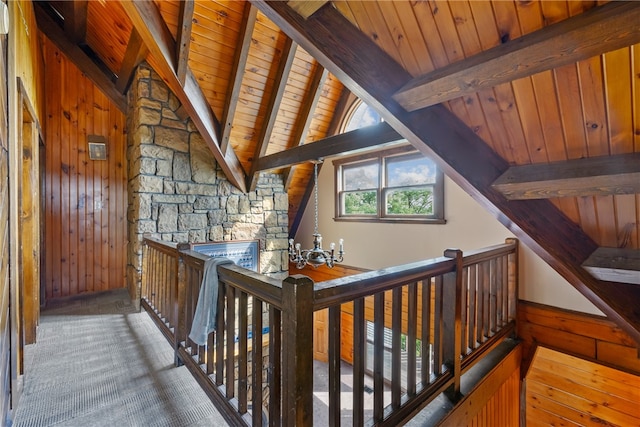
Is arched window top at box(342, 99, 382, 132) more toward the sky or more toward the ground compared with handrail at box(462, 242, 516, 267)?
more toward the sky

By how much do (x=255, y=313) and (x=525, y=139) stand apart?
163cm

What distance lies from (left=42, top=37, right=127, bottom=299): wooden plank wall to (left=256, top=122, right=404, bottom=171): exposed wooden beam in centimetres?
230

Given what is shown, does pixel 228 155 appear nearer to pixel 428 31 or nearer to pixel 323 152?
pixel 323 152

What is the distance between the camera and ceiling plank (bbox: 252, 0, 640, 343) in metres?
1.61

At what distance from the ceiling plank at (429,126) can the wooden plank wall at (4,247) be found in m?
1.48

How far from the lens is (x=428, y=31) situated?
1.34 meters

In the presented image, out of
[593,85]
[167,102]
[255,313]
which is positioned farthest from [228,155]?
[593,85]

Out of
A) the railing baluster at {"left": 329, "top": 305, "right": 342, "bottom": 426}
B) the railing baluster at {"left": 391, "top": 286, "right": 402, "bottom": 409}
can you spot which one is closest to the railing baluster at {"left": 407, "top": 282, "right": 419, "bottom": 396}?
the railing baluster at {"left": 391, "top": 286, "right": 402, "bottom": 409}

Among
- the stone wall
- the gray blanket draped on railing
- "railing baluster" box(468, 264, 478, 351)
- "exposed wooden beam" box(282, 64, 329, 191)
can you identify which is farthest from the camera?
"exposed wooden beam" box(282, 64, 329, 191)

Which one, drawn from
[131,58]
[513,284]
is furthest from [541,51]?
[131,58]

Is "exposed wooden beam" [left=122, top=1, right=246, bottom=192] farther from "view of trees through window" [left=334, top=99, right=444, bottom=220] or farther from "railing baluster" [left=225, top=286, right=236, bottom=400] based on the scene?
"railing baluster" [left=225, top=286, right=236, bottom=400]

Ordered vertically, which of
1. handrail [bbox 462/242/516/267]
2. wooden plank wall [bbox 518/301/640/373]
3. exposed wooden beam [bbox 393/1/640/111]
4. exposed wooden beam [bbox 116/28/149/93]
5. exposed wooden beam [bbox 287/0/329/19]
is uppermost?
exposed wooden beam [bbox 116/28/149/93]

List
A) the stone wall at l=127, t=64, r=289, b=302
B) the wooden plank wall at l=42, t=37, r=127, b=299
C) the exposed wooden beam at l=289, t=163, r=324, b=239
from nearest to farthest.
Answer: the stone wall at l=127, t=64, r=289, b=302
the wooden plank wall at l=42, t=37, r=127, b=299
the exposed wooden beam at l=289, t=163, r=324, b=239

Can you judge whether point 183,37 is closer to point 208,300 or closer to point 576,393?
point 208,300
